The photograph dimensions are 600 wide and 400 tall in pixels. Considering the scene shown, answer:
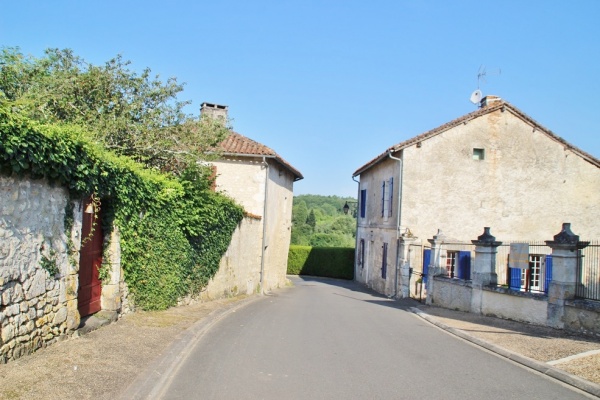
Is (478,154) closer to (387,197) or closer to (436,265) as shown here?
(387,197)

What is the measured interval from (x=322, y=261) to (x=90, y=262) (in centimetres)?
3153

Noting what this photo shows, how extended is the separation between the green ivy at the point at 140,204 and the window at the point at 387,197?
9.91 m

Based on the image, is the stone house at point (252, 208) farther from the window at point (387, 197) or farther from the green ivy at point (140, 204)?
the window at point (387, 197)

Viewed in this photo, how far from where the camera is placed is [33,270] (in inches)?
244

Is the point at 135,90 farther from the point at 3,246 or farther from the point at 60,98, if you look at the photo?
the point at 3,246

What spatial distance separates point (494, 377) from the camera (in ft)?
22.8

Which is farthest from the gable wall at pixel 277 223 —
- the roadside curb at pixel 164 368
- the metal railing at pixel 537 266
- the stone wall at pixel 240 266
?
the roadside curb at pixel 164 368

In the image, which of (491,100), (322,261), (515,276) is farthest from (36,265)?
(322,261)

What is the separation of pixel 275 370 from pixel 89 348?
2.53 meters

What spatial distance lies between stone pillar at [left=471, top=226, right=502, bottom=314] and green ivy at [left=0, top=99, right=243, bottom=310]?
23.5 feet

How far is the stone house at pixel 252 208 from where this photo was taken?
17.4 m

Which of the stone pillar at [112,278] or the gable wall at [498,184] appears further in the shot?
the gable wall at [498,184]

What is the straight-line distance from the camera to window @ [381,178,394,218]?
77.4 ft

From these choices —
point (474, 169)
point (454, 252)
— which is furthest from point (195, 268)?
point (474, 169)
